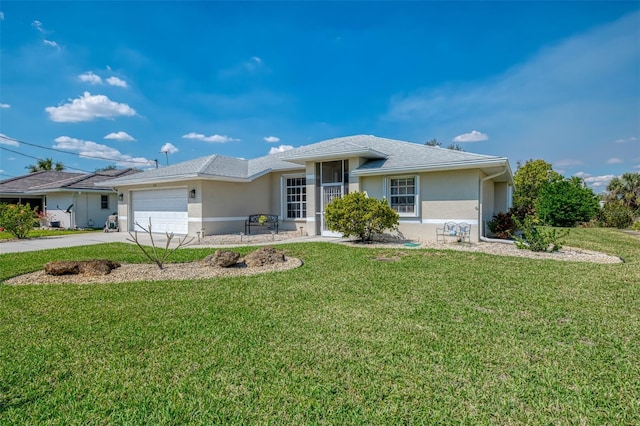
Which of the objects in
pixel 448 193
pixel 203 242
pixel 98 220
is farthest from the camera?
Answer: pixel 98 220

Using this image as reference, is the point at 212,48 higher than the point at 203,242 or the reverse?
higher

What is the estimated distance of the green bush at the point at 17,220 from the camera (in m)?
15.6

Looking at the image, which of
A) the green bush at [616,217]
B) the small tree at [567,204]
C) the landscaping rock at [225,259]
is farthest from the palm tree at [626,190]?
the landscaping rock at [225,259]

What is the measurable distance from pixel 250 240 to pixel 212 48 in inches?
406

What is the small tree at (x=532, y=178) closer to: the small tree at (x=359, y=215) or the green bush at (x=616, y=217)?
the green bush at (x=616, y=217)

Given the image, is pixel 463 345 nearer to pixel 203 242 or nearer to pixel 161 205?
pixel 203 242

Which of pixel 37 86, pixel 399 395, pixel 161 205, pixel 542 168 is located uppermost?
pixel 37 86

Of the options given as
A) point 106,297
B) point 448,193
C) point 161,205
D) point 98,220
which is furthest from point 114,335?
point 98,220

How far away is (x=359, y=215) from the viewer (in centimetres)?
1202

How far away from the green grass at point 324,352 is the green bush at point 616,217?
884 inches

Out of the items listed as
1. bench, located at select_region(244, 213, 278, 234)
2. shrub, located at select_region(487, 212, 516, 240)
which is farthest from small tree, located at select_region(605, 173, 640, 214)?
bench, located at select_region(244, 213, 278, 234)

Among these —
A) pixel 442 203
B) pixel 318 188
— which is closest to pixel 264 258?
pixel 318 188

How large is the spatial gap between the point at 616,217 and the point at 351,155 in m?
22.8

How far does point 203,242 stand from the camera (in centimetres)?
1388
